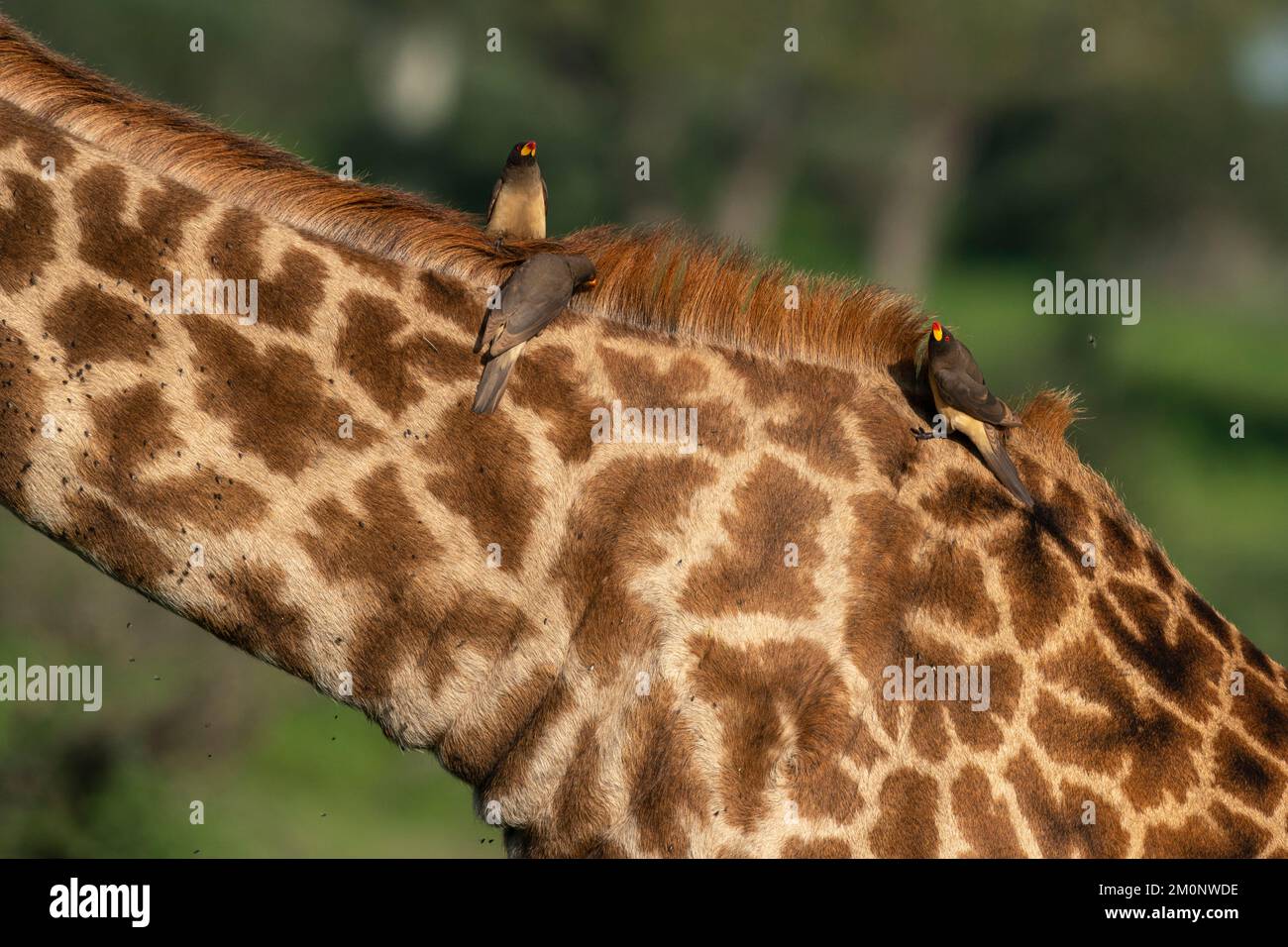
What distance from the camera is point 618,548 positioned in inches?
165

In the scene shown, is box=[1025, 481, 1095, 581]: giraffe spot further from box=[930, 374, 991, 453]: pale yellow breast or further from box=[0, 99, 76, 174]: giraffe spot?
box=[0, 99, 76, 174]: giraffe spot

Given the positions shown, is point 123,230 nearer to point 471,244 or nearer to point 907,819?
point 471,244

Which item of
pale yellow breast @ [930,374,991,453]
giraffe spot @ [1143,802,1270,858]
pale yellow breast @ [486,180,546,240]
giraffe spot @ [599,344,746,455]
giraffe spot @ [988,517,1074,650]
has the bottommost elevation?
giraffe spot @ [1143,802,1270,858]

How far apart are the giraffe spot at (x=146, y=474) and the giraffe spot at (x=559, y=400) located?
84cm

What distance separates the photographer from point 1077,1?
27438 mm

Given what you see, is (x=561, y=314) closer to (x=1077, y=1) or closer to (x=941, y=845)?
(x=941, y=845)

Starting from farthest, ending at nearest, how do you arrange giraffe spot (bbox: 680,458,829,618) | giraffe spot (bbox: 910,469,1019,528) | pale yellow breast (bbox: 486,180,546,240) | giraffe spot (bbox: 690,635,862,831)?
pale yellow breast (bbox: 486,180,546,240) → giraffe spot (bbox: 910,469,1019,528) → giraffe spot (bbox: 680,458,829,618) → giraffe spot (bbox: 690,635,862,831)

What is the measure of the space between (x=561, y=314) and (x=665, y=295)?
0.32 metres

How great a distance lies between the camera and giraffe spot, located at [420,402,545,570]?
4223 millimetres

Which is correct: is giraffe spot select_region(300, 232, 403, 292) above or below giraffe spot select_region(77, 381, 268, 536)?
above

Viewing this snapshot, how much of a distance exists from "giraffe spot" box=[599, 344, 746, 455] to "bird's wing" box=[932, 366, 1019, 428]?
59 cm

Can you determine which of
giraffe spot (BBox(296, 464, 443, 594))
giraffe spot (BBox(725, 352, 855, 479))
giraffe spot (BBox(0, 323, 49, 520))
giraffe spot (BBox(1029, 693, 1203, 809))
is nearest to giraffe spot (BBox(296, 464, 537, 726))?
giraffe spot (BBox(296, 464, 443, 594))

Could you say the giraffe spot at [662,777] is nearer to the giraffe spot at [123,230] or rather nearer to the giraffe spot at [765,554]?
the giraffe spot at [765,554]

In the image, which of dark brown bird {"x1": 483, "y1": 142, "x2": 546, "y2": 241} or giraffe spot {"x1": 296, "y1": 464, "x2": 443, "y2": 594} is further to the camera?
dark brown bird {"x1": 483, "y1": 142, "x2": 546, "y2": 241}
